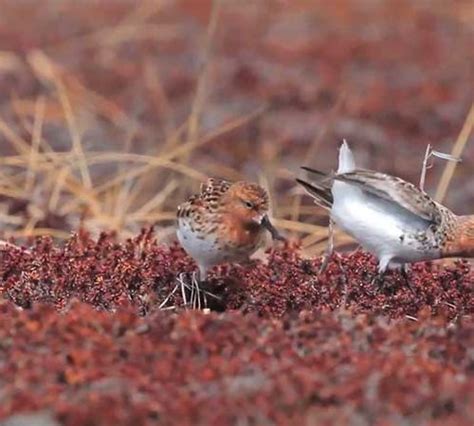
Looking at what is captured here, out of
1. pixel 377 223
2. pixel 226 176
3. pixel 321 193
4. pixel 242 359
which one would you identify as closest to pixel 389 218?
pixel 377 223

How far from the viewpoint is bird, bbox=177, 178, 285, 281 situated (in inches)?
261

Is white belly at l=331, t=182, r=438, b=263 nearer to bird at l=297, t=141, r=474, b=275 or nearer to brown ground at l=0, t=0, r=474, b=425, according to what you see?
bird at l=297, t=141, r=474, b=275

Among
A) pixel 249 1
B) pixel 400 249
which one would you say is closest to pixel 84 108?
pixel 249 1

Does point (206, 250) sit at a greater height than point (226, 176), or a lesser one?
greater

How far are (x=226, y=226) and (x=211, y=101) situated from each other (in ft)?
23.5

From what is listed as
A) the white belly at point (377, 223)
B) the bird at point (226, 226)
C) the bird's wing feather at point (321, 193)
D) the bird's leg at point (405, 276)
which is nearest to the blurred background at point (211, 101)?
→ the bird at point (226, 226)

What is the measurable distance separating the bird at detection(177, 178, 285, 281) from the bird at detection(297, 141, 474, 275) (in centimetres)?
37

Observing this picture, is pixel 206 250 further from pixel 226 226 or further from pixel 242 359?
pixel 242 359

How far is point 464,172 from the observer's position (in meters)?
12.1

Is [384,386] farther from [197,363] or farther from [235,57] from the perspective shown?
[235,57]

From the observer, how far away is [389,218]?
6371 millimetres

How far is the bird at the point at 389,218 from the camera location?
6.33m

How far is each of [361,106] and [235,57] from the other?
196 centimetres

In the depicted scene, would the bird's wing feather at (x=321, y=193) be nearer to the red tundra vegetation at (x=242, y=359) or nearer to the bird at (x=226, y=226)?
the bird at (x=226, y=226)
